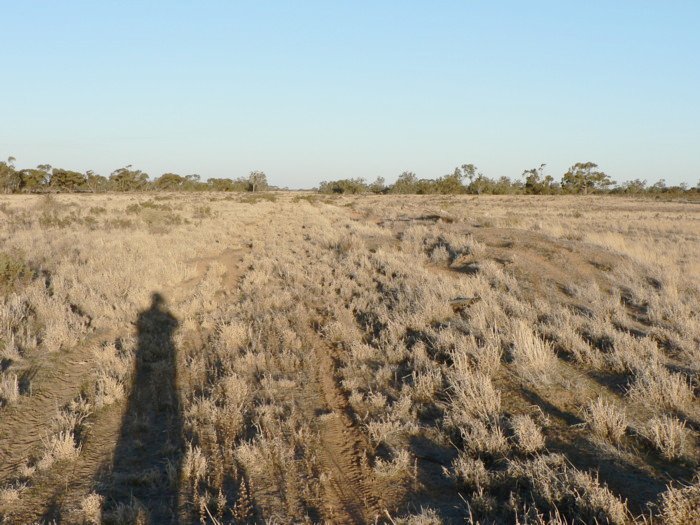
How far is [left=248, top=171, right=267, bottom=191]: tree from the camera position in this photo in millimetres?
105750

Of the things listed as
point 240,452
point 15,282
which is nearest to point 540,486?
point 240,452

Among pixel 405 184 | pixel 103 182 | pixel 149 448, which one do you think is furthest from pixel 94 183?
pixel 149 448

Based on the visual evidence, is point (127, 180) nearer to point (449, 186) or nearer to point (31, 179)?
point (31, 179)

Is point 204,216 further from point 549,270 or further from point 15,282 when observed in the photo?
point 549,270

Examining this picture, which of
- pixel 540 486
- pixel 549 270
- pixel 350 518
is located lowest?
pixel 350 518

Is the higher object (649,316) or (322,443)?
(649,316)

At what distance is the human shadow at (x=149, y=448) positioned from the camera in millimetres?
3988

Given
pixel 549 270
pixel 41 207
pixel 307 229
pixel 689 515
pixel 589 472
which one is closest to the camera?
pixel 689 515

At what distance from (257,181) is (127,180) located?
27666 millimetres

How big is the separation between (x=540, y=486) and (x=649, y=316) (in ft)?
18.2

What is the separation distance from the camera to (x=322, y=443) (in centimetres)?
492

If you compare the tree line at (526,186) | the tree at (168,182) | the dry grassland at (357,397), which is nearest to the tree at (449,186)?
the tree line at (526,186)

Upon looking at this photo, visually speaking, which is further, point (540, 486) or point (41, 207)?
point (41, 207)

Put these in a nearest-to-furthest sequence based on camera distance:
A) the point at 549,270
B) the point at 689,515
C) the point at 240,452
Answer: the point at 689,515, the point at 240,452, the point at 549,270
